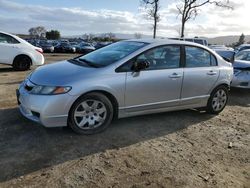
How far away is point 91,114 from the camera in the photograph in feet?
16.3

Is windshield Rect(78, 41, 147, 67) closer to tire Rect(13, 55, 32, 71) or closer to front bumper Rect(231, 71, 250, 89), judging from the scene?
front bumper Rect(231, 71, 250, 89)

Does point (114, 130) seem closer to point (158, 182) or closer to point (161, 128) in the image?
point (161, 128)

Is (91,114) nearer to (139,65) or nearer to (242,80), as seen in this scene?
(139,65)

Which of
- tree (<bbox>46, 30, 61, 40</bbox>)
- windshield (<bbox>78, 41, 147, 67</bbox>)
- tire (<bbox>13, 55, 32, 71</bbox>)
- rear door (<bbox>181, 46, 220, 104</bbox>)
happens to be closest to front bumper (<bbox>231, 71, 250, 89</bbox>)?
rear door (<bbox>181, 46, 220, 104</bbox>)

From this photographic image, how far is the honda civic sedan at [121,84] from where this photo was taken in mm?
4672

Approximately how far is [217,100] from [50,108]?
12.2 feet

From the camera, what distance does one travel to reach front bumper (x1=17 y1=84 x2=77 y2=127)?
4.56 metres

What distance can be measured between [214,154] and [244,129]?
165cm

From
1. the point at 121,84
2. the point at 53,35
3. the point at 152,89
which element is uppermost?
the point at 53,35

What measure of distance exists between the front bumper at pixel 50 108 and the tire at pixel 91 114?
0.13 m

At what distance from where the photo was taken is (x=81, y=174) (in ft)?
12.2

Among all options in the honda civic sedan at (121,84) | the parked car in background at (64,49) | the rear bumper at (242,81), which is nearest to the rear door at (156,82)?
the honda civic sedan at (121,84)

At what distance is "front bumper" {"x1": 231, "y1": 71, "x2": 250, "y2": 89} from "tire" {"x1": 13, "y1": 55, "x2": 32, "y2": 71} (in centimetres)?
784

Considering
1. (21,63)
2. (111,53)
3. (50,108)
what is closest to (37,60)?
(21,63)
